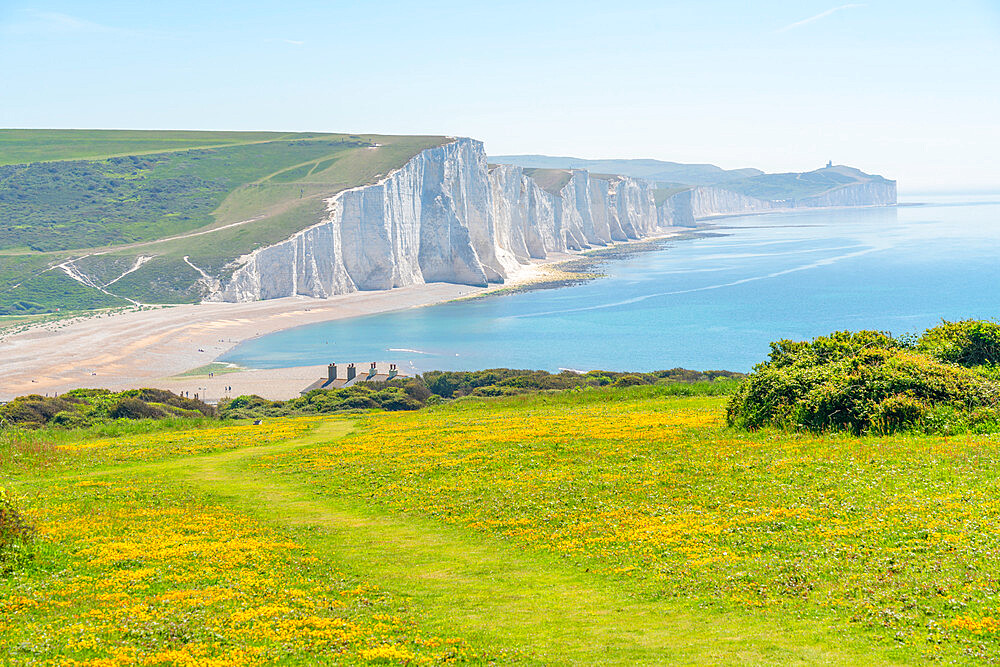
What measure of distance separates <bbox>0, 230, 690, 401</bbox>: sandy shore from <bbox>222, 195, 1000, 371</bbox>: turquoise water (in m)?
5.51

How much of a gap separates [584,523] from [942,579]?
21.2ft

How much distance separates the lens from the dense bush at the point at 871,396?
20.2m

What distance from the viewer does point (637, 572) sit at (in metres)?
12.2

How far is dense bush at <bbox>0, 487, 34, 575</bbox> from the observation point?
1281cm

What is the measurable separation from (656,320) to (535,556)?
107 meters

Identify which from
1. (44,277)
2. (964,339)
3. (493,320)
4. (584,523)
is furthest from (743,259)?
(584,523)

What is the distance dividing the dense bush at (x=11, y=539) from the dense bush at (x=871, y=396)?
1782cm

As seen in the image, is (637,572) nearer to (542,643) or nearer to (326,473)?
(542,643)

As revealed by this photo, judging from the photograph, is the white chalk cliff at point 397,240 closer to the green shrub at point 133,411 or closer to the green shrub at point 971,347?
the green shrub at point 133,411

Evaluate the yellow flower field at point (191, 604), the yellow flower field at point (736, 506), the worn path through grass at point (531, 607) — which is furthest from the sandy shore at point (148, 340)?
the worn path through grass at point (531, 607)

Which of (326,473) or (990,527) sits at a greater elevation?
(990,527)

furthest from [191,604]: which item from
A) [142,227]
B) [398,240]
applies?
[142,227]

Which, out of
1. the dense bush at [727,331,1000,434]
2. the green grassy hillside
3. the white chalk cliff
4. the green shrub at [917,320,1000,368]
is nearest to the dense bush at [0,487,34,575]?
the dense bush at [727,331,1000,434]

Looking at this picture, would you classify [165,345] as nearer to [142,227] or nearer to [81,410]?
[81,410]
